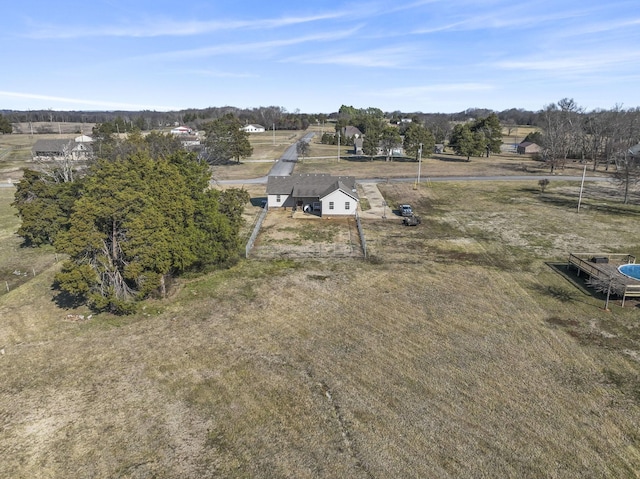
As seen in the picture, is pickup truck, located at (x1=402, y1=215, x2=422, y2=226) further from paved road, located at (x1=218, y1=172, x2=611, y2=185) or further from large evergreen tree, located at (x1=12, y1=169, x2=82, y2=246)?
large evergreen tree, located at (x1=12, y1=169, x2=82, y2=246)

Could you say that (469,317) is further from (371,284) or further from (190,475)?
(190,475)

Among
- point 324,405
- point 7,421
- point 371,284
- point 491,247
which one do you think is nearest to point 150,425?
point 7,421

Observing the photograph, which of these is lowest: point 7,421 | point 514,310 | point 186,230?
point 7,421

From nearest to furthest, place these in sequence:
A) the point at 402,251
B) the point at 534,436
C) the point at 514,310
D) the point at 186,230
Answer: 1. the point at 534,436
2. the point at 514,310
3. the point at 186,230
4. the point at 402,251

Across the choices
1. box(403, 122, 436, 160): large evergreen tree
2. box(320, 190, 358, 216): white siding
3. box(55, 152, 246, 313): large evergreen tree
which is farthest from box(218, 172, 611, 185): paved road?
box(55, 152, 246, 313): large evergreen tree

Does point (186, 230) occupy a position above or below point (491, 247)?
above

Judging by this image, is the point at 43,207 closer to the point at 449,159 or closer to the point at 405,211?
the point at 405,211

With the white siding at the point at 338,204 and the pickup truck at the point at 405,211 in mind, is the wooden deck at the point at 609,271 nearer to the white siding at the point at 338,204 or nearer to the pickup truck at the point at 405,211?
the pickup truck at the point at 405,211
